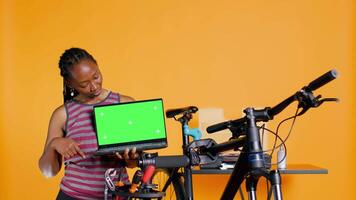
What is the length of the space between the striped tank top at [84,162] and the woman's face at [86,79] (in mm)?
51

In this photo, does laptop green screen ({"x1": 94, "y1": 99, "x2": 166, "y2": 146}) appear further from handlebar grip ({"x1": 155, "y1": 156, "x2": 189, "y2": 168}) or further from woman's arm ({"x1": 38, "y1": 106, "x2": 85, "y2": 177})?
handlebar grip ({"x1": 155, "y1": 156, "x2": 189, "y2": 168})

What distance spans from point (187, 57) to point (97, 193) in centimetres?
162

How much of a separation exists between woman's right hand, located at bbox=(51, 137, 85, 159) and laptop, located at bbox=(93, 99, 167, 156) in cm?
13

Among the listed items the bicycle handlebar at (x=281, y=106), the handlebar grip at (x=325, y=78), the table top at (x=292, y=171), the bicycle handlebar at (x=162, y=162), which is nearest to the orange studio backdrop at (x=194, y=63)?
the table top at (x=292, y=171)

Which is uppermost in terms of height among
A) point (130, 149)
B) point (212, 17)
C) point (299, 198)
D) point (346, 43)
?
point (212, 17)

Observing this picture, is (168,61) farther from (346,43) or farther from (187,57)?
(346,43)

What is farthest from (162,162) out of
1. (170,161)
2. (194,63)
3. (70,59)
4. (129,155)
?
(194,63)

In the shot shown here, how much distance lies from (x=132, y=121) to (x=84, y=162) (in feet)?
0.76

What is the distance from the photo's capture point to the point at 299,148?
3.01 metres

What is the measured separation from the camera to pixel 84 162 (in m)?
1.67

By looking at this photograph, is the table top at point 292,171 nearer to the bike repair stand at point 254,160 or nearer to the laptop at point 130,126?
the laptop at point 130,126

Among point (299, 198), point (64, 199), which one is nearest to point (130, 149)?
point (64, 199)

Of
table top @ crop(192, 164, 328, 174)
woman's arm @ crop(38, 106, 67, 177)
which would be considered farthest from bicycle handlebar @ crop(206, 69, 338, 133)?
table top @ crop(192, 164, 328, 174)

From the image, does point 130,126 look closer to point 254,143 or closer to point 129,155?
point 129,155
